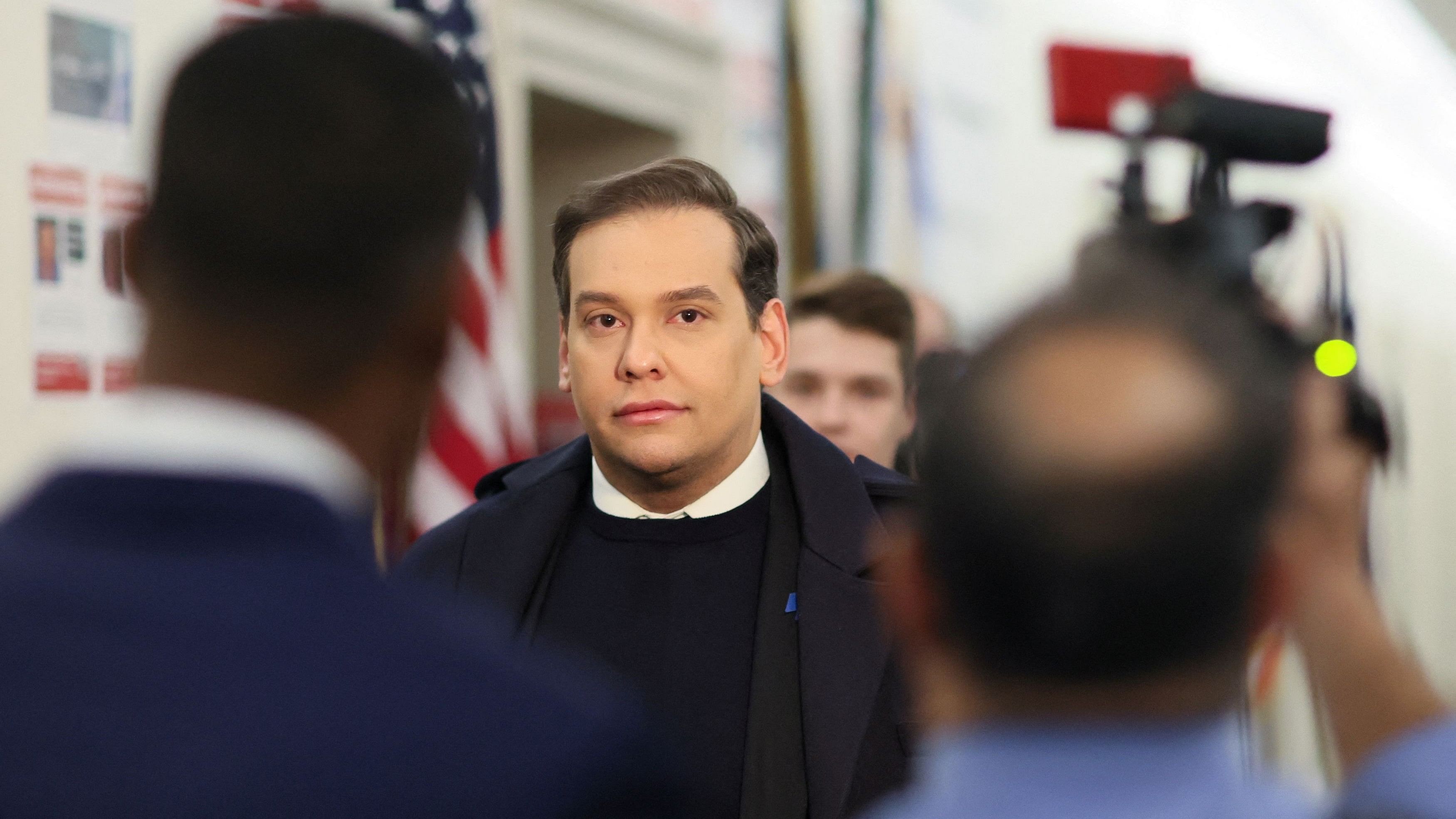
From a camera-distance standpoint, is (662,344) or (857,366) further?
(857,366)

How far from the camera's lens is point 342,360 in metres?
0.90

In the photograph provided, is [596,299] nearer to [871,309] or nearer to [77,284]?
[871,309]

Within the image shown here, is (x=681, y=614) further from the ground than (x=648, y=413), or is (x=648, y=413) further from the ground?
(x=648, y=413)

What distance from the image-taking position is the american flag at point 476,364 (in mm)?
3508

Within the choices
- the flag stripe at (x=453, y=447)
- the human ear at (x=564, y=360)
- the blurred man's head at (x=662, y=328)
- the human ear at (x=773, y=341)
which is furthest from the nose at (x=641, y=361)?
the flag stripe at (x=453, y=447)

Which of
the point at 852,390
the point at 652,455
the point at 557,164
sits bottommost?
the point at 652,455

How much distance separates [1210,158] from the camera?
50.4 inches

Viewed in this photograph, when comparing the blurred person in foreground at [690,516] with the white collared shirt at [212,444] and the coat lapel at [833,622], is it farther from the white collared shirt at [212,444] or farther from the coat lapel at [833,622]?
the white collared shirt at [212,444]

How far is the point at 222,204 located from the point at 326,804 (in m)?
0.36

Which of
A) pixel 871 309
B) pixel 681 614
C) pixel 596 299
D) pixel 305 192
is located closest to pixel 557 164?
pixel 871 309

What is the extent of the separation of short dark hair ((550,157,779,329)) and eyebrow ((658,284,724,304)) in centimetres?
7

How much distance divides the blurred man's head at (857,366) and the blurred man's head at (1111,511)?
7.15 feet

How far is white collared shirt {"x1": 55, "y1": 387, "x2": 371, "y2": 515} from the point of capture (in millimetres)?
856

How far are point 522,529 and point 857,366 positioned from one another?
1.11m
